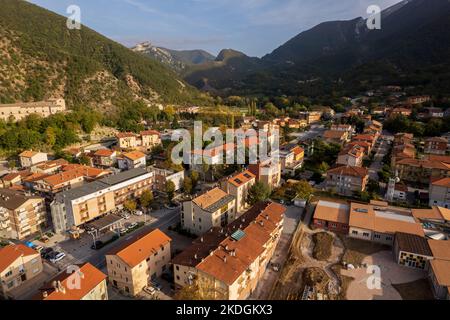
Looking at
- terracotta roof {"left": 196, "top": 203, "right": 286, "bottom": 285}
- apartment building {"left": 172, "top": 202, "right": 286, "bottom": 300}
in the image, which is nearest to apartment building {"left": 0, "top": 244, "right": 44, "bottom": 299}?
apartment building {"left": 172, "top": 202, "right": 286, "bottom": 300}

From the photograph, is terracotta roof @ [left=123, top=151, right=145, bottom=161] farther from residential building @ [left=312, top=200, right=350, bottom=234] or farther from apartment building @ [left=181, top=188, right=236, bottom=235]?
residential building @ [left=312, top=200, right=350, bottom=234]

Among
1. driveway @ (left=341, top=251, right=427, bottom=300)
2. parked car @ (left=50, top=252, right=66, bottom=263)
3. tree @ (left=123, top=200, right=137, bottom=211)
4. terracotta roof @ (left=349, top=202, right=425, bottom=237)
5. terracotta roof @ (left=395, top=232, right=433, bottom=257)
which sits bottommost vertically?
driveway @ (left=341, top=251, right=427, bottom=300)

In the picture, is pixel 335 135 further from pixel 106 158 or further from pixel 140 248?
pixel 140 248

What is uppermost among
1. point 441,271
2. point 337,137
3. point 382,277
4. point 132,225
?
point 337,137

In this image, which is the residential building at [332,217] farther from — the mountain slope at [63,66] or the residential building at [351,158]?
the mountain slope at [63,66]

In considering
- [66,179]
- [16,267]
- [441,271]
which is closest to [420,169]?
[441,271]
